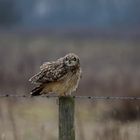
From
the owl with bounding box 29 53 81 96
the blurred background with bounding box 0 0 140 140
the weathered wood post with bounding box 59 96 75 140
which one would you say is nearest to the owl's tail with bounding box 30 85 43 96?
the owl with bounding box 29 53 81 96

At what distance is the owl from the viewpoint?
874cm

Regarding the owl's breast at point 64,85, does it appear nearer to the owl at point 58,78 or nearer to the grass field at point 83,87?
the owl at point 58,78

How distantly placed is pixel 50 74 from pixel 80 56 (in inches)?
622

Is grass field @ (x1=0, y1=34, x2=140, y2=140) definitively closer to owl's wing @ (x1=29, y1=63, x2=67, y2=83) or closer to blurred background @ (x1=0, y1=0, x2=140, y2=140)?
blurred background @ (x1=0, y1=0, x2=140, y2=140)

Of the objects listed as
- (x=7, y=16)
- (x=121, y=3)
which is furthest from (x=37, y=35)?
(x=121, y=3)

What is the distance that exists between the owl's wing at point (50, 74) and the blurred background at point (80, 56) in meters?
1.40

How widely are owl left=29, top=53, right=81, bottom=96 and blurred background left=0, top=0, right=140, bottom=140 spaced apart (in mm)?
1342

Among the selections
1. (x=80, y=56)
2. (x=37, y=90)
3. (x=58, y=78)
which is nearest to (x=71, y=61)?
(x=58, y=78)

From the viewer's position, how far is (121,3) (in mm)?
43562

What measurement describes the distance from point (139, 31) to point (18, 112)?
614 inches

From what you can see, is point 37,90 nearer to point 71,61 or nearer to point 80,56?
point 71,61

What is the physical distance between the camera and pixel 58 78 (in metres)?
8.80

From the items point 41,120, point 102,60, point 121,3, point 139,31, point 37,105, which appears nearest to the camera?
point 41,120

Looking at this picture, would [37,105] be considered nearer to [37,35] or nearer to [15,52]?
[15,52]
